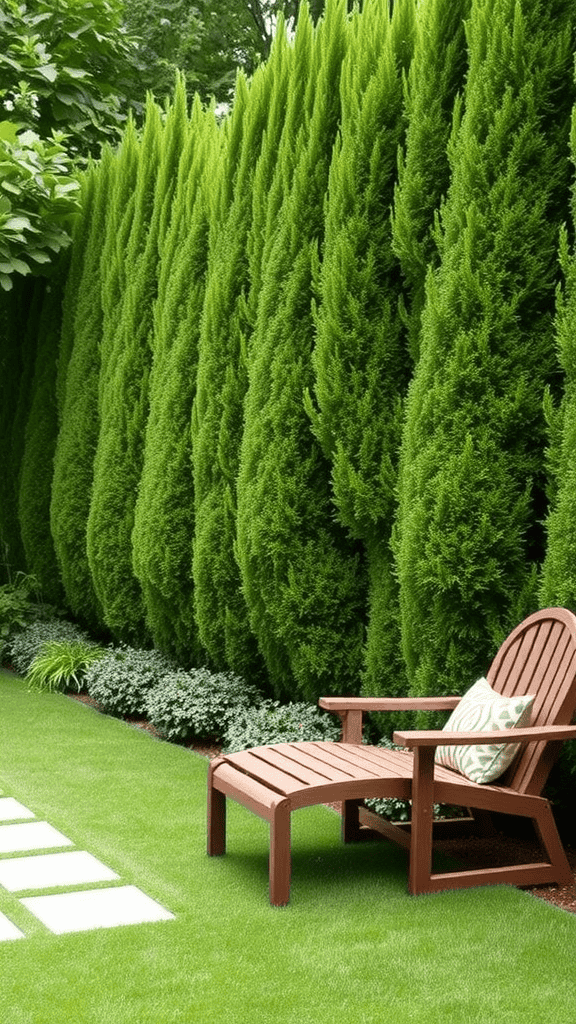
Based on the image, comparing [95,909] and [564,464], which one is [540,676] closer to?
[564,464]

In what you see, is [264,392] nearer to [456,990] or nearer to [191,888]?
[191,888]

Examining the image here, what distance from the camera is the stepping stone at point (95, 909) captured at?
11.4 ft

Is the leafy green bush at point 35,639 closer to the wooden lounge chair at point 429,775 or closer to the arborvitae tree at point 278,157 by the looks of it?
the arborvitae tree at point 278,157

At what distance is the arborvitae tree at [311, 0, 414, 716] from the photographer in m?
5.29

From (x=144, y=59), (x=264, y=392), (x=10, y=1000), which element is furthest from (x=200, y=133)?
(x=144, y=59)

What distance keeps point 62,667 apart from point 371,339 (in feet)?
12.5

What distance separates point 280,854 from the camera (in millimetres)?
3672

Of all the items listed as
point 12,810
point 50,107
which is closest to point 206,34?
point 50,107

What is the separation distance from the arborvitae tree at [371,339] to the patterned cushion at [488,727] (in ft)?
3.69

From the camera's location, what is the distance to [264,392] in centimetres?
599

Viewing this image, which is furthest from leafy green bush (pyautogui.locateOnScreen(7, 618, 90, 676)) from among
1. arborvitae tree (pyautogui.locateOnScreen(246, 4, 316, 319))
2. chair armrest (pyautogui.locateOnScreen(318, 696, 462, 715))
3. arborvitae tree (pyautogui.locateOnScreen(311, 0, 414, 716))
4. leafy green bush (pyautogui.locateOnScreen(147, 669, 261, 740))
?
chair armrest (pyautogui.locateOnScreen(318, 696, 462, 715))

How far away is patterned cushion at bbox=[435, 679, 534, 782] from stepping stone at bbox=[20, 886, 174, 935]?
1.20 metres

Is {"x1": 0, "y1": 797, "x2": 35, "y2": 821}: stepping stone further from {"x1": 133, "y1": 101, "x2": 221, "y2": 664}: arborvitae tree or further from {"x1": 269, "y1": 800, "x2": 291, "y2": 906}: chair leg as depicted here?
{"x1": 133, "y1": 101, "x2": 221, "y2": 664}: arborvitae tree

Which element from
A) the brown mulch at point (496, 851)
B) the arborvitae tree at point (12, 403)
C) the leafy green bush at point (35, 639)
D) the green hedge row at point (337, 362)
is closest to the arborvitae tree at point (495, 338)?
the green hedge row at point (337, 362)
